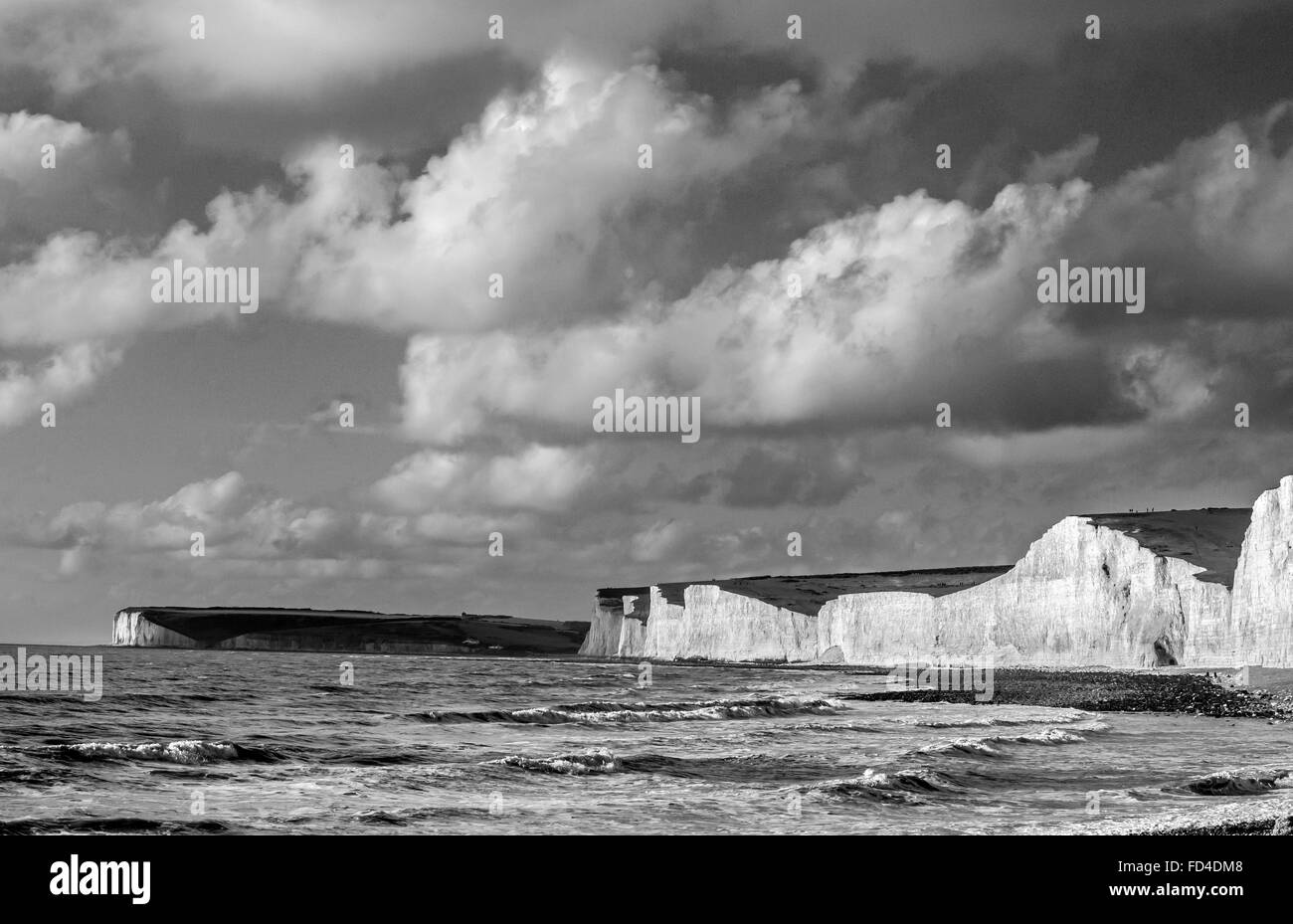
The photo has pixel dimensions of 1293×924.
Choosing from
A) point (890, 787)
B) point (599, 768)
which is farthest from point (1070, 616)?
point (890, 787)

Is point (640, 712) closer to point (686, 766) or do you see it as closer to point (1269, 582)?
point (686, 766)

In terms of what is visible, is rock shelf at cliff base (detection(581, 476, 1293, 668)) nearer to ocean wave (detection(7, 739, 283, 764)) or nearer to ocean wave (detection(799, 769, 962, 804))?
ocean wave (detection(799, 769, 962, 804))

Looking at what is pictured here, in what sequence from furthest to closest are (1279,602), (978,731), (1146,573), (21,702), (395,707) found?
(1146,573) < (1279,602) < (395,707) < (21,702) < (978,731)

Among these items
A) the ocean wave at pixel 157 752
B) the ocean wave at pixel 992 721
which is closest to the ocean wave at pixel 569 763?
the ocean wave at pixel 157 752

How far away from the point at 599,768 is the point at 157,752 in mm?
10175

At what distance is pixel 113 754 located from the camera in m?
25.9

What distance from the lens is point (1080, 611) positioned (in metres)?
93.3

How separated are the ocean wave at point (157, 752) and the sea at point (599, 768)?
0.07 m

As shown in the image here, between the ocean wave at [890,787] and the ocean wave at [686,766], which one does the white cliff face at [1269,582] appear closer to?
the ocean wave at [686,766]

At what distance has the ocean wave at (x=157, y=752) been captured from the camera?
25.8 metres
